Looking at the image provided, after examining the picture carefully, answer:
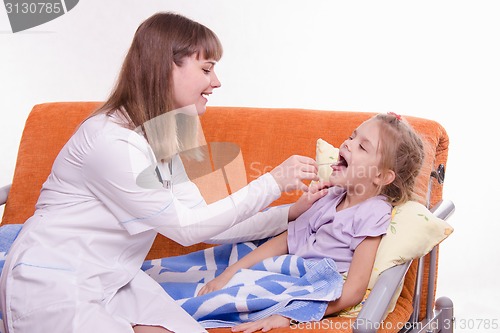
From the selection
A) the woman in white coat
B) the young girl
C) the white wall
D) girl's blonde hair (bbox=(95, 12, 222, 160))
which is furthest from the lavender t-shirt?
the white wall

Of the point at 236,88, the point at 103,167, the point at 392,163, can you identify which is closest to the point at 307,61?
the point at 236,88

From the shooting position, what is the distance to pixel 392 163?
6.25ft

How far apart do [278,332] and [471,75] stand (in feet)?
5.39

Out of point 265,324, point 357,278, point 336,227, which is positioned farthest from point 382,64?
point 265,324

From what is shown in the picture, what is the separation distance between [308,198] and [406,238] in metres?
0.34

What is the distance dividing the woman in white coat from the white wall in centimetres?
118

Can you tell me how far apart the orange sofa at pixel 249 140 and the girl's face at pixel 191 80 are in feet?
1.33

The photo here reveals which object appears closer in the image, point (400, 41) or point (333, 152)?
point (333, 152)

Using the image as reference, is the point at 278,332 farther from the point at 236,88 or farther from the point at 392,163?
the point at 236,88

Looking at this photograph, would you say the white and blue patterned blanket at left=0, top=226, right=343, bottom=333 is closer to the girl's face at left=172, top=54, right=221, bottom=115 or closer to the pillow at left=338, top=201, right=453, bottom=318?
the pillow at left=338, top=201, right=453, bottom=318

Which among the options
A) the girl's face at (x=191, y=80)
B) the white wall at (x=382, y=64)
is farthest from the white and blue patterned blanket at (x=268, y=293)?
the white wall at (x=382, y=64)

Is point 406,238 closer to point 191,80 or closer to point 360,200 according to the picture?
point 360,200

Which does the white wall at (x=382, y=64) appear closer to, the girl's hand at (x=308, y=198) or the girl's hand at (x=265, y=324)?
the girl's hand at (x=308, y=198)

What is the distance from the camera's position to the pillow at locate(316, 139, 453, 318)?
178 cm
